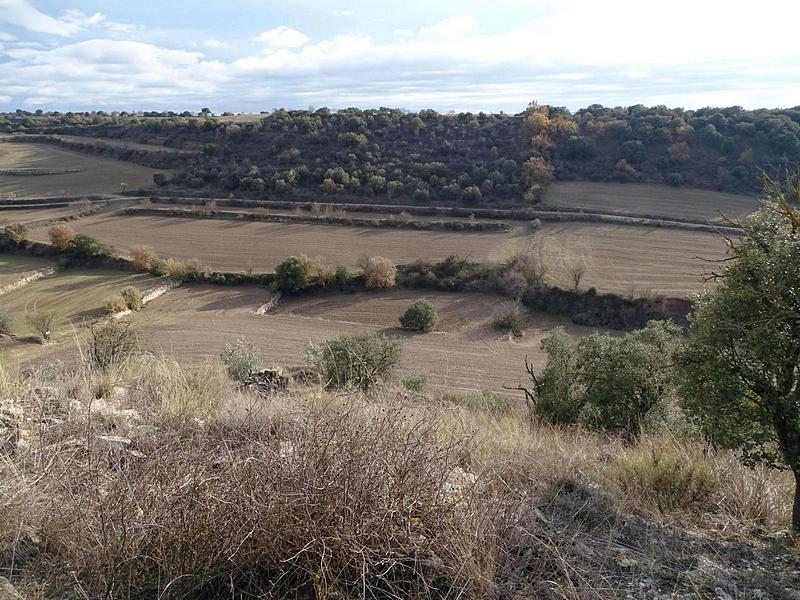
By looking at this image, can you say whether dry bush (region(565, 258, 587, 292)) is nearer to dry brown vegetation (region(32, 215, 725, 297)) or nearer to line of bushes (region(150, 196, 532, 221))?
dry brown vegetation (region(32, 215, 725, 297))

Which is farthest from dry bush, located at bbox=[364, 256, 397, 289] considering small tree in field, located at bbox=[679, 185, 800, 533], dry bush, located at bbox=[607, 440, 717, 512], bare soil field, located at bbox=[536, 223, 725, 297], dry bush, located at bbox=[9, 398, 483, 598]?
dry bush, located at bbox=[9, 398, 483, 598]

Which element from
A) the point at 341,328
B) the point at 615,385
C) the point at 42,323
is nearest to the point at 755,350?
the point at 615,385

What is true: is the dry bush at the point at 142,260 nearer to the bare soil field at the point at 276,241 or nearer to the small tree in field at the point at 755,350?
the bare soil field at the point at 276,241

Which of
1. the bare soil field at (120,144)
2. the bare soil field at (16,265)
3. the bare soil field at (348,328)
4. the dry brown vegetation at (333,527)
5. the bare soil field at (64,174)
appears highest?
the bare soil field at (120,144)

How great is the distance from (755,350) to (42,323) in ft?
107

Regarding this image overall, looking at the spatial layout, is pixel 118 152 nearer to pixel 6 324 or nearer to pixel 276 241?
pixel 276 241

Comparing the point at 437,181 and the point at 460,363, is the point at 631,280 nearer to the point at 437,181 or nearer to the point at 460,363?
the point at 460,363

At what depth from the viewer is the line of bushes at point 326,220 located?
48281 millimetres

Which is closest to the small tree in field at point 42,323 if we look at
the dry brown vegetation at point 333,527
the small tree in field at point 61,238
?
the small tree in field at point 61,238

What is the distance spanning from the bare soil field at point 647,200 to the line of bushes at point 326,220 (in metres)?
9.74

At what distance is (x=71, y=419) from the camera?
494 centimetres

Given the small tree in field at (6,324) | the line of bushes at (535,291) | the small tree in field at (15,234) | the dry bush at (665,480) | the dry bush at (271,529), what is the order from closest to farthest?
the dry bush at (271,529)
the dry bush at (665,480)
the small tree in field at (6,324)
the line of bushes at (535,291)
the small tree in field at (15,234)

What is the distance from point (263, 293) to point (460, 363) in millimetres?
16351

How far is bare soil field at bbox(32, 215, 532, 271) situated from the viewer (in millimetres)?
42250
